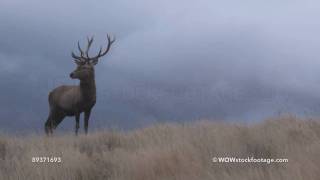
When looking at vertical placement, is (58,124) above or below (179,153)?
below

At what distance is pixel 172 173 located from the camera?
6.53 m

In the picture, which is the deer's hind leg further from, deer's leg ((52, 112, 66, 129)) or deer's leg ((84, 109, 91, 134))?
deer's leg ((84, 109, 91, 134))

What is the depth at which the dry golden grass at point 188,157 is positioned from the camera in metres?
6.23

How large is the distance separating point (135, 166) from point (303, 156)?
76.6 inches

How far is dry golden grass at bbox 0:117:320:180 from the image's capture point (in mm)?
6234

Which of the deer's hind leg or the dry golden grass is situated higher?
the dry golden grass

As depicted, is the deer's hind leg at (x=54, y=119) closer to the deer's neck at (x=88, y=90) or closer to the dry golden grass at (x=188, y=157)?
the deer's neck at (x=88, y=90)

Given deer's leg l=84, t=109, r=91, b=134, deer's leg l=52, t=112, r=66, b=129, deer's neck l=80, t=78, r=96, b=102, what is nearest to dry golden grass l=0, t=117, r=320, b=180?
deer's leg l=84, t=109, r=91, b=134

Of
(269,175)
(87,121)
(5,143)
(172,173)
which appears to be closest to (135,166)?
(172,173)

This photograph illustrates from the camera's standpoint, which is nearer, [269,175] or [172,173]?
[269,175]

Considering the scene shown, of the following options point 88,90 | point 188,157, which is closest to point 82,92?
point 88,90

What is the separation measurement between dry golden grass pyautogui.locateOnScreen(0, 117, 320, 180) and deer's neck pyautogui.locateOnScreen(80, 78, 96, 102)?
6625mm

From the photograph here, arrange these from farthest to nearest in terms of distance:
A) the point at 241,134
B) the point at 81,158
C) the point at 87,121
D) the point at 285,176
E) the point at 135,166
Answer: the point at 87,121 → the point at 241,134 → the point at 81,158 → the point at 135,166 → the point at 285,176

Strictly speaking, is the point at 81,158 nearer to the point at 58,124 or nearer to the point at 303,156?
the point at 303,156
